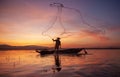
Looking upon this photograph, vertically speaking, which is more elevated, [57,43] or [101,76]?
[57,43]

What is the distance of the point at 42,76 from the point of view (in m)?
15.0

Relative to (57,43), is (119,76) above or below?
below

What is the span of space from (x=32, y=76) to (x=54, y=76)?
189 cm

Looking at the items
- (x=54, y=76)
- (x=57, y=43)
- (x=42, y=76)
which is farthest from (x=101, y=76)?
(x=57, y=43)

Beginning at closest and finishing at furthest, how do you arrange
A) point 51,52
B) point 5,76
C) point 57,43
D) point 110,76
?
point 110,76, point 5,76, point 57,43, point 51,52

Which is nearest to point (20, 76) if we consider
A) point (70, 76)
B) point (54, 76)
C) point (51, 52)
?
point (54, 76)

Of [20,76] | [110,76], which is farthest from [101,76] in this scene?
[20,76]

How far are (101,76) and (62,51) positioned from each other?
4221 centimetres

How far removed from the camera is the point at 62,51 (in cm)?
5700

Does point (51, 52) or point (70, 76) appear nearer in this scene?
point (70, 76)

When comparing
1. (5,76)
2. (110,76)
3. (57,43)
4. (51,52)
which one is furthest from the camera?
(51,52)

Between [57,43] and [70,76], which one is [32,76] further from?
[57,43]

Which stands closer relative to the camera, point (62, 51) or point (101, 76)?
point (101, 76)

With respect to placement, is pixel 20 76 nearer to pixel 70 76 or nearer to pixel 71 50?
pixel 70 76
